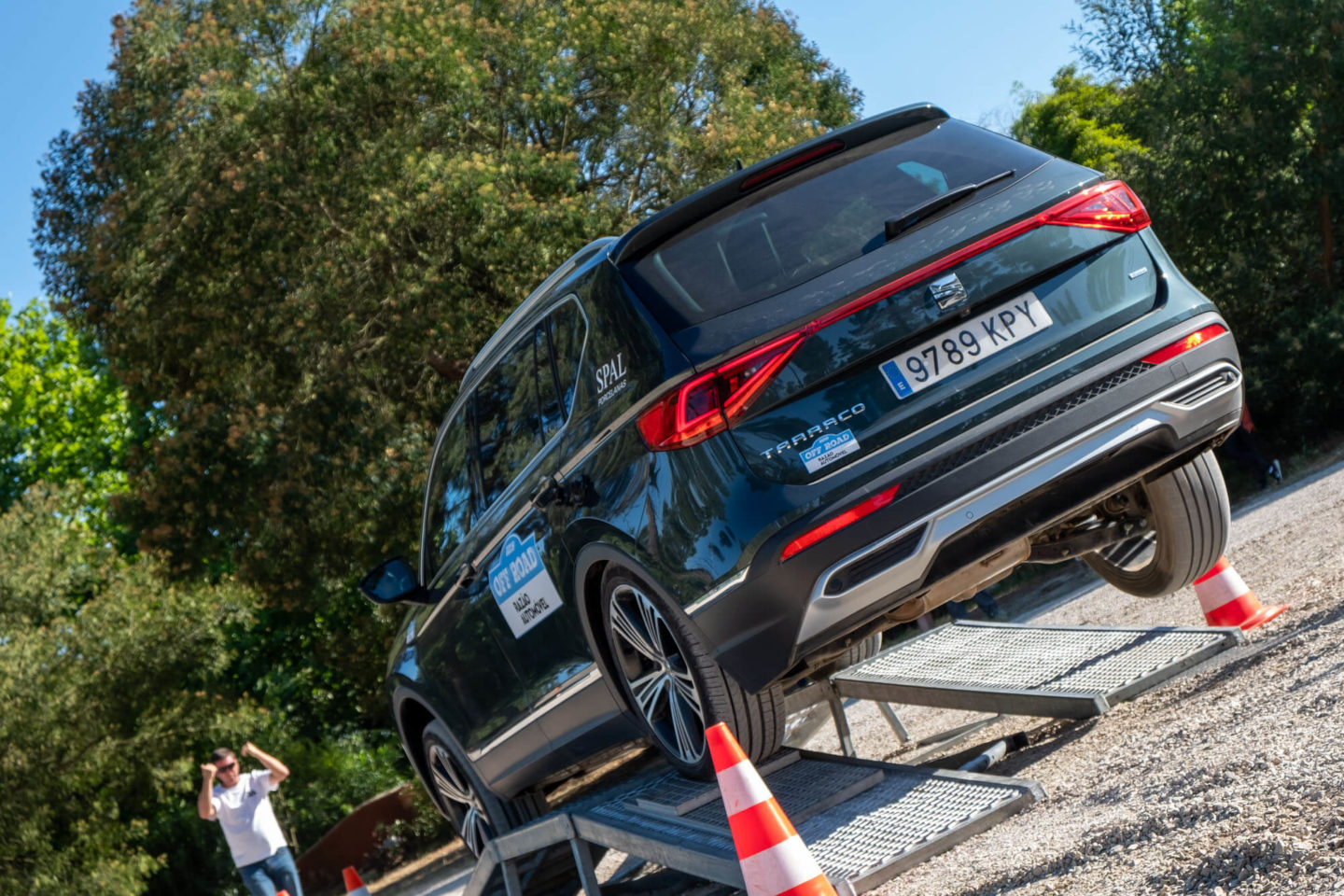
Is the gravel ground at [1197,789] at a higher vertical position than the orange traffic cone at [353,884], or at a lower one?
lower

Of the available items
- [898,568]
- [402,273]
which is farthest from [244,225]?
[898,568]

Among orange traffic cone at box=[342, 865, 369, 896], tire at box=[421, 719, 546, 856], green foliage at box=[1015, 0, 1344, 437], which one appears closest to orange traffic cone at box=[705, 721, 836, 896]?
tire at box=[421, 719, 546, 856]

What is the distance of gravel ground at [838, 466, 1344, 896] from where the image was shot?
9.78 ft

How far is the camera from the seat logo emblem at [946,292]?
395cm

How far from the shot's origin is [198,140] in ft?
52.6

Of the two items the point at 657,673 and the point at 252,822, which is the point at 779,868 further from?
the point at 252,822

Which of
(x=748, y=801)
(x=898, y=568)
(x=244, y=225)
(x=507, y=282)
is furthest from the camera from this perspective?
(x=244, y=225)

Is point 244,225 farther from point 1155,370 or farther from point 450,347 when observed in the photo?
point 1155,370

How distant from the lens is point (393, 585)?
6059 mm

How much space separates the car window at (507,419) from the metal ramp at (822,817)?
1.31 m

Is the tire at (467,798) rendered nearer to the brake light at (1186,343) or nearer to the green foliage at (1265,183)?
the brake light at (1186,343)

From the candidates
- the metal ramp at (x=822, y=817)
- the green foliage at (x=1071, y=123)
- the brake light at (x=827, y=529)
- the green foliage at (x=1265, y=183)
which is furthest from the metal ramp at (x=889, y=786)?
the green foliage at (x=1071, y=123)

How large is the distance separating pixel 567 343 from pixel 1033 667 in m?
2.69

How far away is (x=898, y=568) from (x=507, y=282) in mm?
11321
